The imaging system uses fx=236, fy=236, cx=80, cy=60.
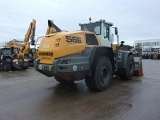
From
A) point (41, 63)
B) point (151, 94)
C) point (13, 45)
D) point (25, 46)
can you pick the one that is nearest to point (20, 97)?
point (41, 63)

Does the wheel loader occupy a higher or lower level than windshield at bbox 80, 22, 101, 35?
lower

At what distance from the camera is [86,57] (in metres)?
7.50

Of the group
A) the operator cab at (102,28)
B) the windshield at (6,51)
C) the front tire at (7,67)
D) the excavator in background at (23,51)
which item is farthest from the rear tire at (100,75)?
the windshield at (6,51)

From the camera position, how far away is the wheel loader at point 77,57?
7082 millimetres

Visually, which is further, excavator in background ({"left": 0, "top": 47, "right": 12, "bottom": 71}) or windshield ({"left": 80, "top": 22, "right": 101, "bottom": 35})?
excavator in background ({"left": 0, "top": 47, "right": 12, "bottom": 71})

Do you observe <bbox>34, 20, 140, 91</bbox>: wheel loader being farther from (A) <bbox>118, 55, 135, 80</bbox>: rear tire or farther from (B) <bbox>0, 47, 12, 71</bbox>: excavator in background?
(B) <bbox>0, 47, 12, 71</bbox>: excavator in background

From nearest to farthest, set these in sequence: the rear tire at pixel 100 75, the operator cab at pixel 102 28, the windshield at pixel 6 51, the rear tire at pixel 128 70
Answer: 1. the rear tire at pixel 100 75
2. the operator cab at pixel 102 28
3. the rear tire at pixel 128 70
4. the windshield at pixel 6 51

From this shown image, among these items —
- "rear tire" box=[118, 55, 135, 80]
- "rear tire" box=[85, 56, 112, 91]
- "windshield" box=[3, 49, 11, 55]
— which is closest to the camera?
"rear tire" box=[85, 56, 112, 91]

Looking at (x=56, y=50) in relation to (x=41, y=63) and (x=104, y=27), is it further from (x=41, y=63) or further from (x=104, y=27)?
(x=104, y=27)

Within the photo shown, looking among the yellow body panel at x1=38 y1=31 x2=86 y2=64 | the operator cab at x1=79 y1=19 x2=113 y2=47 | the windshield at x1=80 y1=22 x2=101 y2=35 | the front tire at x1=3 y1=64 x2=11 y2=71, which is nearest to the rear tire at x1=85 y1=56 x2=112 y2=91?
the yellow body panel at x1=38 y1=31 x2=86 y2=64

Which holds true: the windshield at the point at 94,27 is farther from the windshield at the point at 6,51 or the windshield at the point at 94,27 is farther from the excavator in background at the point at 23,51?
the windshield at the point at 6,51

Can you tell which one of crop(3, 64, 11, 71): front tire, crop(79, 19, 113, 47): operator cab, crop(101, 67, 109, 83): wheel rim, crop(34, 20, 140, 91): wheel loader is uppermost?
crop(79, 19, 113, 47): operator cab

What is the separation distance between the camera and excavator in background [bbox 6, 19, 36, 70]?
58.1 feet

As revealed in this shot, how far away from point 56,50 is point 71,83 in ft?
9.28
